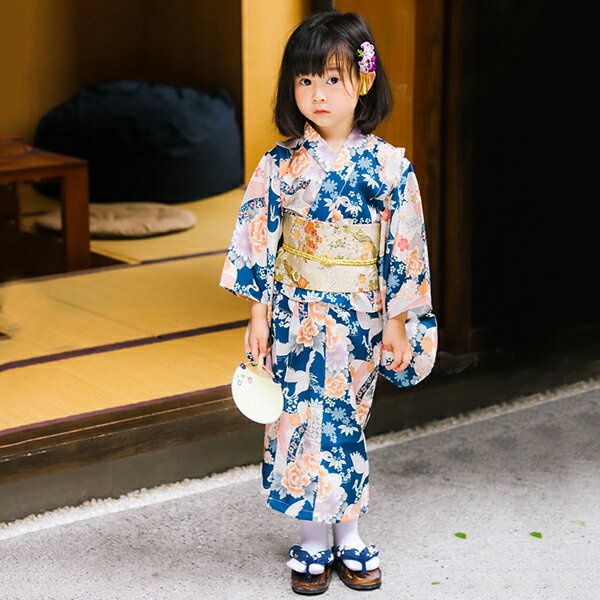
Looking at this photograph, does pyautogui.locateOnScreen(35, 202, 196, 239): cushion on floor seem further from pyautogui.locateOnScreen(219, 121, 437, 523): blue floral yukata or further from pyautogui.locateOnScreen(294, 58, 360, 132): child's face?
pyautogui.locateOnScreen(294, 58, 360, 132): child's face

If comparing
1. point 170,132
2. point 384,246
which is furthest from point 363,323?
point 170,132

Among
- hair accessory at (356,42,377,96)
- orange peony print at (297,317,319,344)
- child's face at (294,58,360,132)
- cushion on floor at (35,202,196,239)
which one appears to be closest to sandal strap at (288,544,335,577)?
orange peony print at (297,317,319,344)

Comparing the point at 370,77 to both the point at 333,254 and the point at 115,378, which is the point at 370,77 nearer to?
the point at 333,254

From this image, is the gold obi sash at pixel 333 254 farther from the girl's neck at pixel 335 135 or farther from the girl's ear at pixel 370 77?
the girl's ear at pixel 370 77

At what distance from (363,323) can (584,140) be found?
153 cm

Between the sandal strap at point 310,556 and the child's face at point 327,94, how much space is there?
35.3 inches

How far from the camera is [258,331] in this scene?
2.33 metres

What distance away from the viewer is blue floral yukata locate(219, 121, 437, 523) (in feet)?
7.33

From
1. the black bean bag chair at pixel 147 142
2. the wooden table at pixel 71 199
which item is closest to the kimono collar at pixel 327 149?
the wooden table at pixel 71 199

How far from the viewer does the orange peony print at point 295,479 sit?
2312 millimetres

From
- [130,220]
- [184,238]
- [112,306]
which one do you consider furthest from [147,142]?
[112,306]

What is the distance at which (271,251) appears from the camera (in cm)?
229

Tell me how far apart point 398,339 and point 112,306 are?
6.76ft

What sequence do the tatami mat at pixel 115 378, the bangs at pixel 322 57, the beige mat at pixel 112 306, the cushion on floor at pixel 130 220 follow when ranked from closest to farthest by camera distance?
the bangs at pixel 322 57, the tatami mat at pixel 115 378, the beige mat at pixel 112 306, the cushion on floor at pixel 130 220
